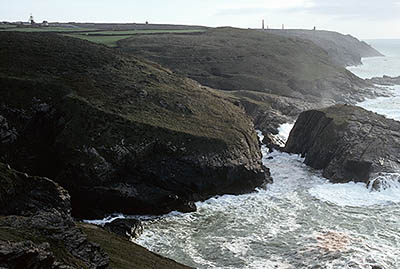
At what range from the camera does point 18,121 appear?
46781 millimetres

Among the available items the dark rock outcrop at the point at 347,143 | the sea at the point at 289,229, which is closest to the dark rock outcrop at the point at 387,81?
the dark rock outcrop at the point at 347,143

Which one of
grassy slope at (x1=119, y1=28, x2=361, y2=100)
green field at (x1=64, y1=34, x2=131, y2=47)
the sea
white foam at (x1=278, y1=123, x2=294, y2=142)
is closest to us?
the sea

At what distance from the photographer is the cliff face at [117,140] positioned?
141 feet

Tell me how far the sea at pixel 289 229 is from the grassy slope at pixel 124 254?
453 cm

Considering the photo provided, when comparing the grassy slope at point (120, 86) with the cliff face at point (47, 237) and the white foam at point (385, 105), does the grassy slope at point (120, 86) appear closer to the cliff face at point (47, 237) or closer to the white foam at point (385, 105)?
the cliff face at point (47, 237)

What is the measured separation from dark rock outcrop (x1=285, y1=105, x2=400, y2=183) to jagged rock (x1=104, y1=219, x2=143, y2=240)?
24830 mm

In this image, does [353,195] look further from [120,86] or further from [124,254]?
[120,86]

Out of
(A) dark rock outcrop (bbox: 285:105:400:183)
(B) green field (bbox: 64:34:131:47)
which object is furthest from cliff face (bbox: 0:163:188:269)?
(B) green field (bbox: 64:34:131:47)

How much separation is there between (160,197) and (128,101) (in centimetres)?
1569

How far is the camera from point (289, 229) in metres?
38.2

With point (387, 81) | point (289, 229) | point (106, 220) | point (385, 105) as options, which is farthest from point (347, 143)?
point (387, 81)

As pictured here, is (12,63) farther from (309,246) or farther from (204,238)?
(309,246)

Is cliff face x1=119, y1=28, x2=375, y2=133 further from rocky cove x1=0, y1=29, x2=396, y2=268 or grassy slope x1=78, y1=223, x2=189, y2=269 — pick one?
grassy slope x1=78, y1=223, x2=189, y2=269

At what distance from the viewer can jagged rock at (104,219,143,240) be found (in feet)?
117
